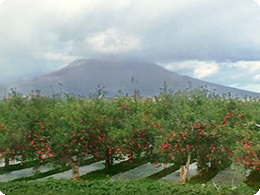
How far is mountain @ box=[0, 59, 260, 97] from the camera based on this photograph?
9.41 m

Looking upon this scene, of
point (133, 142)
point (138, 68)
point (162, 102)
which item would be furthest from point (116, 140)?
point (138, 68)

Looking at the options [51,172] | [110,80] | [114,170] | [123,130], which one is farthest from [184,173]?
[51,172]

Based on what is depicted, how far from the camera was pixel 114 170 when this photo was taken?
12.7 meters

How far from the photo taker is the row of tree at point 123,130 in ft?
33.5

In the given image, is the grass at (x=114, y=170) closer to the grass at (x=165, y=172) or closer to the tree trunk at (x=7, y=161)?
the grass at (x=165, y=172)

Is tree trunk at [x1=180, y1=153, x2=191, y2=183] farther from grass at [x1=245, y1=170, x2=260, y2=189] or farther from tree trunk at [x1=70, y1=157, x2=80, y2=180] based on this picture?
tree trunk at [x1=70, y1=157, x2=80, y2=180]

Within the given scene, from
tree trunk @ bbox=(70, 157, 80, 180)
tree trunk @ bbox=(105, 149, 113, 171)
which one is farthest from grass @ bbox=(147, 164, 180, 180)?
tree trunk @ bbox=(70, 157, 80, 180)

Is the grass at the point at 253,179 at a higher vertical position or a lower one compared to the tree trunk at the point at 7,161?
lower

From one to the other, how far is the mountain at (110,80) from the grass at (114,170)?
2686mm

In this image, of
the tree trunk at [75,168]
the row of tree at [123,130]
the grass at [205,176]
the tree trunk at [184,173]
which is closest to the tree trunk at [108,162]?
the row of tree at [123,130]

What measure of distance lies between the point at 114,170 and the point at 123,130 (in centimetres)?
194

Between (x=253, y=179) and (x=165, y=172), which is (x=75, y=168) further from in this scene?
(x=253, y=179)

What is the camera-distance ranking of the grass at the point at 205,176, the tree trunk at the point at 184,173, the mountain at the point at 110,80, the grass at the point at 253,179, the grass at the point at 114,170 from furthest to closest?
the grass at the point at 114,170, the grass at the point at 205,176, the tree trunk at the point at 184,173, the grass at the point at 253,179, the mountain at the point at 110,80

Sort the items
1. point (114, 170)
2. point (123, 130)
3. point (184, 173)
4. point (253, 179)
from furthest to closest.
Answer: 1. point (114, 170)
2. point (123, 130)
3. point (184, 173)
4. point (253, 179)
